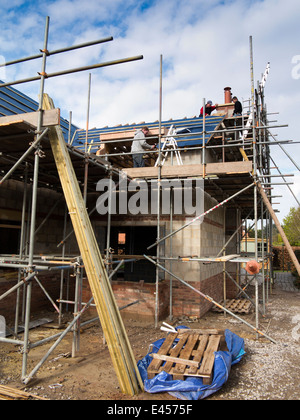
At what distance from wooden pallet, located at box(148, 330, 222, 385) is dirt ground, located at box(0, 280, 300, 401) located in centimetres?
34

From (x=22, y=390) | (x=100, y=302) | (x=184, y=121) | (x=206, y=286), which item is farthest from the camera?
(x=184, y=121)

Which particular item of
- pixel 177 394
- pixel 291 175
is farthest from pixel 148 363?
pixel 291 175

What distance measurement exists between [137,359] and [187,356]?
126cm

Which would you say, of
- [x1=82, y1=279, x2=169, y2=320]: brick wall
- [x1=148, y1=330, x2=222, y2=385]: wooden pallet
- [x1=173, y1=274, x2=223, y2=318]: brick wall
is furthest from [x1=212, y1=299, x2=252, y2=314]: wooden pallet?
[x1=148, y1=330, x2=222, y2=385]: wooden pallet

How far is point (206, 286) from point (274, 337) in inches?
103

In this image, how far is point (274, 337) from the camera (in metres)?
7.16

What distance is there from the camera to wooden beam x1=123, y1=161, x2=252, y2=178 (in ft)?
23.0

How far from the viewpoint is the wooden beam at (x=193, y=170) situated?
700cm

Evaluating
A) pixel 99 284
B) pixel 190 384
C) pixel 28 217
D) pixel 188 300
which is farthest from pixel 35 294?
pixel 190 384

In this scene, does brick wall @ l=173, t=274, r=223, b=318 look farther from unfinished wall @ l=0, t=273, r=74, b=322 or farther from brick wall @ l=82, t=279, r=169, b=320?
unfinished wall @ l=0, t=273, r=74, b=322

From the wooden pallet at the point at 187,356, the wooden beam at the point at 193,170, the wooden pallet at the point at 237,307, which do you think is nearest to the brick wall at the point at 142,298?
the wooden pallet at the point at 237,307

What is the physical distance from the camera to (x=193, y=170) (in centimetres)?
748

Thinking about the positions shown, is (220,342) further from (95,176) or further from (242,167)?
(95,176)
